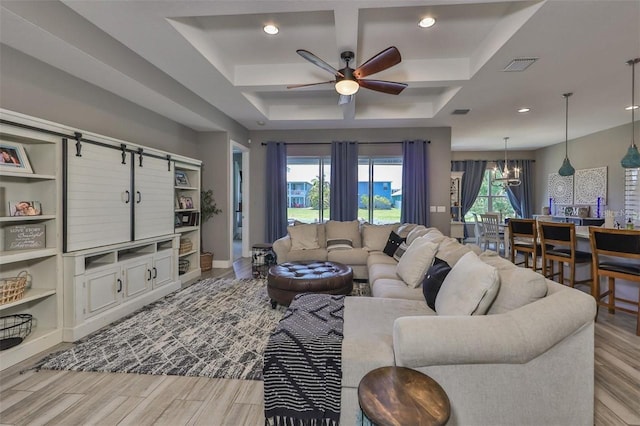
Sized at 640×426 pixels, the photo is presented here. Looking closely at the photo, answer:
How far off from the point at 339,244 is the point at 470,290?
9.68ft

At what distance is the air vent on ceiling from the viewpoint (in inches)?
119

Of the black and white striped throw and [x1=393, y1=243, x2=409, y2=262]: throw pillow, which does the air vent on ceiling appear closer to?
[x1=393, y1=243, x2=409, y2=262]: throw pillow

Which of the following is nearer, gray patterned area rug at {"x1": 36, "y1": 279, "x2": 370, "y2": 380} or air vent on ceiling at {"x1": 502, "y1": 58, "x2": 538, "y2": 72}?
gray patterned area rug at {"x1": 36, "y1": 279, "x2": 370, "y2": 380}

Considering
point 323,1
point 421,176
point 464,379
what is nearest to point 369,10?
point 323,1

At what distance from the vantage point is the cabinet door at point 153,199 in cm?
346

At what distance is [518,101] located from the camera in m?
4.39

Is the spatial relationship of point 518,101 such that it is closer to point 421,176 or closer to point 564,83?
point 564,83

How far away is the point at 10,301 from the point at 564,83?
6.18 m

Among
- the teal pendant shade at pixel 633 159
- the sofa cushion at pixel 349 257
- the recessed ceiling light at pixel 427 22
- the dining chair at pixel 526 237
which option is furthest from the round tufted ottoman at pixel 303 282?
the teal pendant shade at pixel 633 159

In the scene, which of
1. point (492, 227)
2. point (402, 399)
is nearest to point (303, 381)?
point (402, 399)

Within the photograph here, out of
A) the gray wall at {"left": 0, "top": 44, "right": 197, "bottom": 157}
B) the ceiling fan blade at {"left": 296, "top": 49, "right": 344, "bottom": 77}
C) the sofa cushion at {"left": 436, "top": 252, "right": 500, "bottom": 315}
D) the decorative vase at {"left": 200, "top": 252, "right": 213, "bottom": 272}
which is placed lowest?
the decorative vase at {"left": 200, "top": 252, "right": 213, "bottom": 272}

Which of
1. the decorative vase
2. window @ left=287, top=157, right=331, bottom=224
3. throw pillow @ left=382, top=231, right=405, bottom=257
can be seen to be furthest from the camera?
window @ left=287, top=157, right=331, bottom=224


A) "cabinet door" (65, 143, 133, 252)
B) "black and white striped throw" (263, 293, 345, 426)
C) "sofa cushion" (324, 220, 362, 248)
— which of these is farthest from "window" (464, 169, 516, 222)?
"cabinet door" (65, 143, 133, 252)

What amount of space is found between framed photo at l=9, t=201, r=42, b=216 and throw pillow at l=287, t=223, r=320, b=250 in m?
2.91
